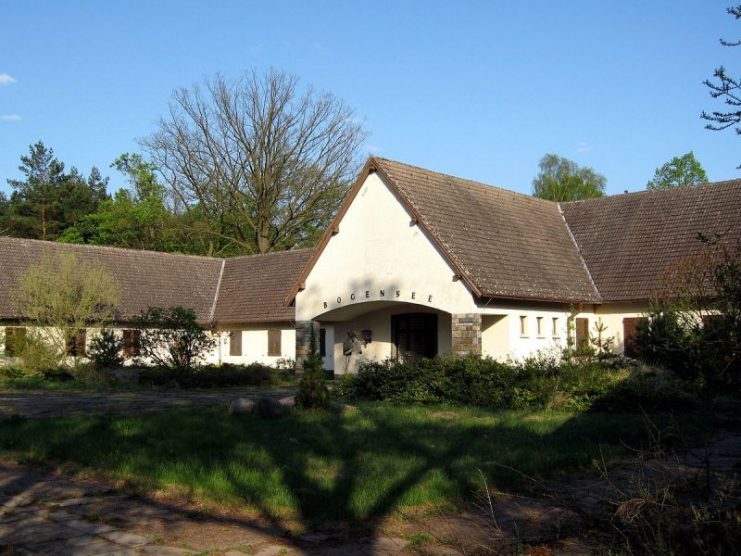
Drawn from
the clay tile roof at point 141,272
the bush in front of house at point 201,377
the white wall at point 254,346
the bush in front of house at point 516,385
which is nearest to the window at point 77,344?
the bush in front of house at point 201,377

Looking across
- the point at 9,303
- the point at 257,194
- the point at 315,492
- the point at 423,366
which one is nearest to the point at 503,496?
the point at 315,492

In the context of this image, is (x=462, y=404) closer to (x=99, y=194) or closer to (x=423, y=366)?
(x=423, y=366)

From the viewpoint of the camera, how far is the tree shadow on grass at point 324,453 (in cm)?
870

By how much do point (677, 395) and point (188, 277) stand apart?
29.4 meters

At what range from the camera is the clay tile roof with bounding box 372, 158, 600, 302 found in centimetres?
2684

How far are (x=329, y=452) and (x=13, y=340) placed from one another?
22.1 m

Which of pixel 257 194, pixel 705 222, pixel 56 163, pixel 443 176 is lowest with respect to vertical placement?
pixel 705 222

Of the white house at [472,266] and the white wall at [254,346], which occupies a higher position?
the white house at [472,266]

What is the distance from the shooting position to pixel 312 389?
16.5 meters

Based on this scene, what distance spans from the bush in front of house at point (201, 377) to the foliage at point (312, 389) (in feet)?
34.6

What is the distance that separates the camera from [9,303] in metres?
34.2

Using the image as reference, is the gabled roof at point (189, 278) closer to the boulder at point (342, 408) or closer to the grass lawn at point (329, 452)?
the boulder at point (342, 408)

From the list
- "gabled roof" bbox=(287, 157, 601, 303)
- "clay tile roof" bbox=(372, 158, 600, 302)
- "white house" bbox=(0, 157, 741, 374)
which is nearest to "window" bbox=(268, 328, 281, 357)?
"white house" bbox=(0, 157, 741, 374)

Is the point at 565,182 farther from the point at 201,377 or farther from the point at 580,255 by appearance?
the point at 201,377
